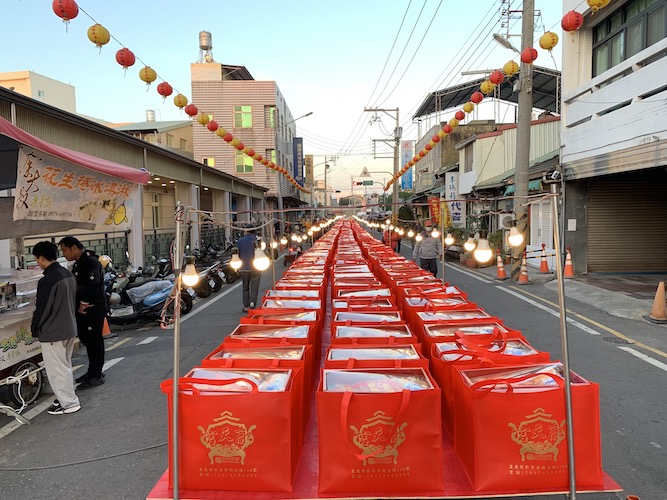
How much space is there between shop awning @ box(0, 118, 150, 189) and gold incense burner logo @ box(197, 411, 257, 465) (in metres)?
2.89

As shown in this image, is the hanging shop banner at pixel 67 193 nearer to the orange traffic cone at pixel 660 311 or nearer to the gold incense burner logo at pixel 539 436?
the gold incense burner logo at pixel 539 436

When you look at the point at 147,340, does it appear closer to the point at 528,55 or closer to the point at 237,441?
the point at 237,441

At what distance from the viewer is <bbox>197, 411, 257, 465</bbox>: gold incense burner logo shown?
107 inches

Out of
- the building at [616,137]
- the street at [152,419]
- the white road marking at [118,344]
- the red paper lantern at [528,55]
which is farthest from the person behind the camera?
the building at [616,137]

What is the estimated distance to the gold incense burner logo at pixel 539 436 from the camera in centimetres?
275

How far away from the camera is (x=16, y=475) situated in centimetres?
395

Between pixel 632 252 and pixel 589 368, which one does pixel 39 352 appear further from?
pixel 632 252

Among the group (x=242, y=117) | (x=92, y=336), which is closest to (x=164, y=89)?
(x=92, y=336)

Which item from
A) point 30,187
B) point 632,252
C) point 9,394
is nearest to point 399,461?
point 30,187

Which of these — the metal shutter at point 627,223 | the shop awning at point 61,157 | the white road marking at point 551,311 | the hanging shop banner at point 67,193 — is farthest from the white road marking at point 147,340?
the metal shutter at point 627,223

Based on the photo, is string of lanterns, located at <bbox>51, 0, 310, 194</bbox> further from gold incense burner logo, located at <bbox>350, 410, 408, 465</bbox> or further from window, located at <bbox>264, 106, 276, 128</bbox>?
window, located at <bbox>264, 106, 276, 128</bbox>

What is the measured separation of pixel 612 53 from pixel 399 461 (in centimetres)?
1506

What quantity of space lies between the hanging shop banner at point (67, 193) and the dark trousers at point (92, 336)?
4.20ft

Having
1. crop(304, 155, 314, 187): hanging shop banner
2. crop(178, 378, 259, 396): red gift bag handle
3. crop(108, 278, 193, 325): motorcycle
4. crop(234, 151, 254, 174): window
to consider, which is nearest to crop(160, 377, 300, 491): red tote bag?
Answer: crop(178, 378, 259, 396): red gift bag handle
